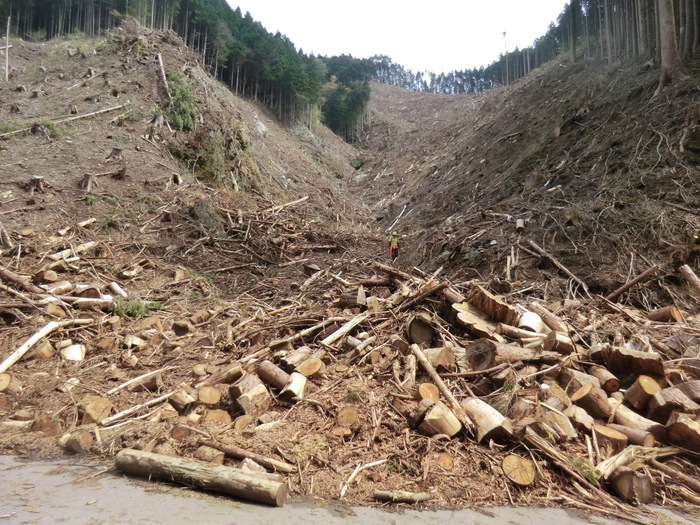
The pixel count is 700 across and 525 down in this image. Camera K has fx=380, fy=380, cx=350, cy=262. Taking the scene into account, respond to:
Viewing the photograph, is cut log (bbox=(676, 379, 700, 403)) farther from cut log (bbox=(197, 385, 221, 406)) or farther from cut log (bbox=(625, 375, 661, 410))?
cut log (bbox=(197, 385, 221, 406))

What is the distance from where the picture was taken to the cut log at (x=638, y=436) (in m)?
2.77

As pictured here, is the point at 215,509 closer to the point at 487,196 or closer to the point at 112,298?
the point at 112,298

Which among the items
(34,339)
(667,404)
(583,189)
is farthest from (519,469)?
→ (583,189)

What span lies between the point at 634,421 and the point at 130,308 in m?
6.12

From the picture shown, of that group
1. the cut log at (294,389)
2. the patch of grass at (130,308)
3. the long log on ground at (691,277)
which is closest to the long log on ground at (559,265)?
the long log on ground at (691,277)

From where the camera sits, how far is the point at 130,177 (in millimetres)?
10281

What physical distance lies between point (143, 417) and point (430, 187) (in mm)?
16813

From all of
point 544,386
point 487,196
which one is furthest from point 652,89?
point 544,386

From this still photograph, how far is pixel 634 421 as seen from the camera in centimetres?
297

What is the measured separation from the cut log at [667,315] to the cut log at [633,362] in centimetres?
172

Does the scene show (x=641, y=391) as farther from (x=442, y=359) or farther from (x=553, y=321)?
(x=442, y=359)

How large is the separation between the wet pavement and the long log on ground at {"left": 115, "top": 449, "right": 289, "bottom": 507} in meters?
0.05

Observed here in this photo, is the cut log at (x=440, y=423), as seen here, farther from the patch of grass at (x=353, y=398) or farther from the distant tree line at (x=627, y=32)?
the distant tree line at (x=627, y=32)

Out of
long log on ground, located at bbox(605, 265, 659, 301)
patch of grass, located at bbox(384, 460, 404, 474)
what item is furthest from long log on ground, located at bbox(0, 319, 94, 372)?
long log on ground, located at bbox(605, 265, 659, 301)
